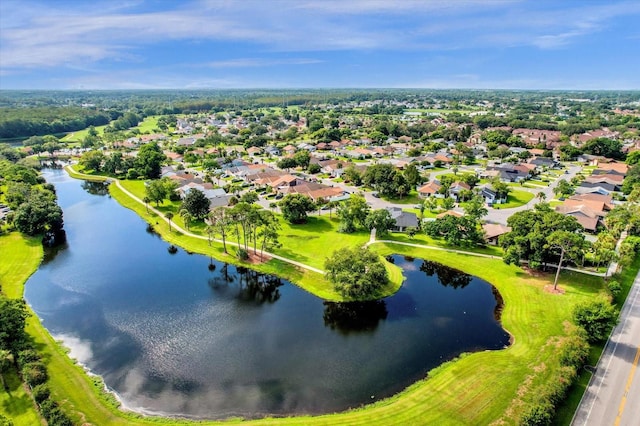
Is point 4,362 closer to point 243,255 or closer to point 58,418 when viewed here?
point 58,418

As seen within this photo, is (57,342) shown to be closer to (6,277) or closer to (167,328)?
(167,328)

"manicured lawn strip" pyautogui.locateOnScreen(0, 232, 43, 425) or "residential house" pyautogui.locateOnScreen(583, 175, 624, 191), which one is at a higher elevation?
"residential house" pyautogui.locateOnScreen(583, 175, 624, 191)

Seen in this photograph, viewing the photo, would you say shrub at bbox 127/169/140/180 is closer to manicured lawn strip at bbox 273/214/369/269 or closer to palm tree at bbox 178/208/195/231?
palm tree at bbox 178/208/195/231

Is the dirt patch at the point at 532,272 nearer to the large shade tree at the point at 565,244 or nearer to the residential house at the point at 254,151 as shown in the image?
the large shade tree at the point at 565,244

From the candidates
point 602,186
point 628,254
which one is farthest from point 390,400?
point 602,186

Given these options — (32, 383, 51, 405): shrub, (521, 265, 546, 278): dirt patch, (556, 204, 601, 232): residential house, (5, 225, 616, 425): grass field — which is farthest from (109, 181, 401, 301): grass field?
(556, 204, 601, 232): residential house
